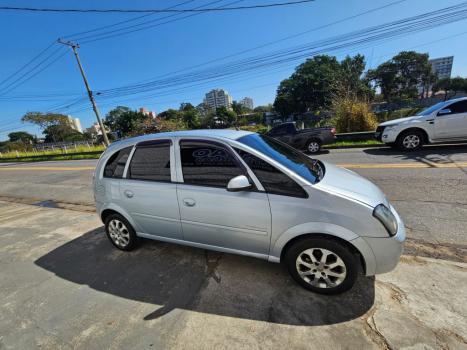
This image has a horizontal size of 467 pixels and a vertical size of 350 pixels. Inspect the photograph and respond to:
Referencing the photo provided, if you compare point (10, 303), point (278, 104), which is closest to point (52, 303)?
point (10, 303)

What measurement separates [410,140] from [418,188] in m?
4.15

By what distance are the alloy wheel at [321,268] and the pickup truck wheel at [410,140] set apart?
7848 mm

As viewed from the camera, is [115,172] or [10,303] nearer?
[10,303]

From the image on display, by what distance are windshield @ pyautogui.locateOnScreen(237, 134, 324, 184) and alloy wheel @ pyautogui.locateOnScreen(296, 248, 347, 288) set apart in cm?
70

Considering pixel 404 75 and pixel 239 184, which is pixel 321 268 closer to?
pixel 239 184

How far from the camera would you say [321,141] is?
995 cm

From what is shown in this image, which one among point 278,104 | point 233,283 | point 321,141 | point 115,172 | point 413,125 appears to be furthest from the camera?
point 278,104

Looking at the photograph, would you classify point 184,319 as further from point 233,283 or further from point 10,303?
point 10,303

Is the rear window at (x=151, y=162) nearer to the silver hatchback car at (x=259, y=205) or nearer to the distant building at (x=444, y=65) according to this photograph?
the silver hatchback car at (x=259, y=205)

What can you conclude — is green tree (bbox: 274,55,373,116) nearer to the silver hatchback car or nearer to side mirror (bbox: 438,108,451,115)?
side mirror (bbox: 438,108,451,115)

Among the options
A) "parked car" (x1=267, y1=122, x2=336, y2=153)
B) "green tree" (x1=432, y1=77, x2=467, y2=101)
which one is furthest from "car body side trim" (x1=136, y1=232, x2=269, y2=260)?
"green tree" (x1=432, y1=77, x2=467, y2=101)

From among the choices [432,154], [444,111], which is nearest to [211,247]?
[432,154]

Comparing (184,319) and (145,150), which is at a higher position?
(145,150)

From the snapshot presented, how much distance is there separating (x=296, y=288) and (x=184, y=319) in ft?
3.79
